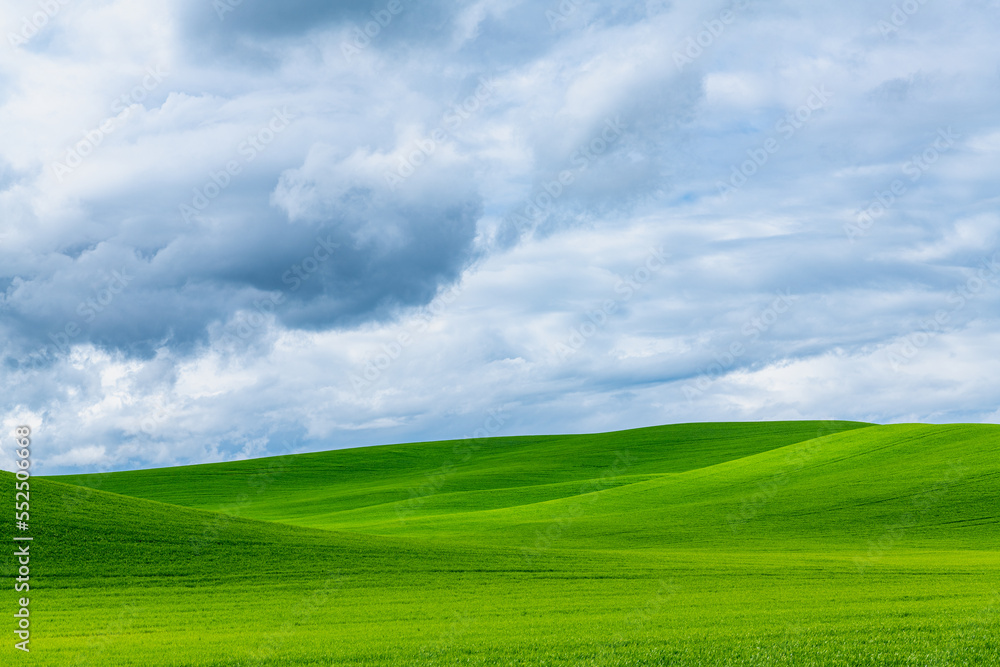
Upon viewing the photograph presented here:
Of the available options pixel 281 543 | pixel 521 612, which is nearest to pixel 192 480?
pixel 281 543

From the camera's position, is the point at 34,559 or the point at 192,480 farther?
the point at 192,480

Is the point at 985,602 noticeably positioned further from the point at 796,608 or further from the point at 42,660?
the point at 42,660

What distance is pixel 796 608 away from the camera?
19156mm

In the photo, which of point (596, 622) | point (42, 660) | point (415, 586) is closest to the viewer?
point (42, 660)

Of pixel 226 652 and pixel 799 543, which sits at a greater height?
pixel 226 652

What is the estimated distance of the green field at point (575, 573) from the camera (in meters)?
15.2

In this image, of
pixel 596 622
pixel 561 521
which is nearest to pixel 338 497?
pixel 561 521

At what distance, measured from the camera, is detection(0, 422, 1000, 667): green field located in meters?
15.2

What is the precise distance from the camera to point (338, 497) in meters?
76.2

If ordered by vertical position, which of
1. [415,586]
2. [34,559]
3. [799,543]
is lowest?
[799,543]

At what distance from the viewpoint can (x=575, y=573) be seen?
27719 millimetres

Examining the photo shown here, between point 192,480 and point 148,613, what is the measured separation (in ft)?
237

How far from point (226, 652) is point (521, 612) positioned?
25.7 feet

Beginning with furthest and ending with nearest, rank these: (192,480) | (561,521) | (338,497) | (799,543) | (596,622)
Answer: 1. (192,480)
2. (338,497)
3. (561,521)
4. (799,543)
5. (596,622)
